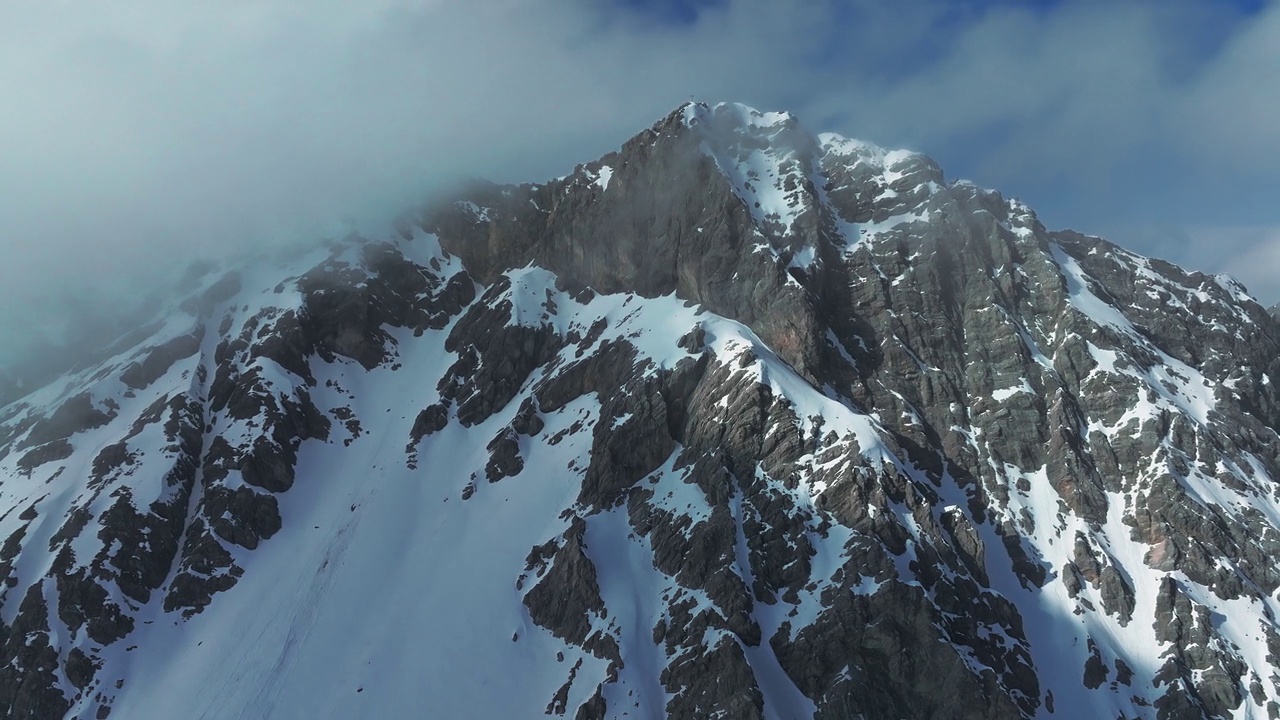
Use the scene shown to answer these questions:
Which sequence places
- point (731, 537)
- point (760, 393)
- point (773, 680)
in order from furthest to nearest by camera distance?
point (760, 393) → point (731, 537) → point (773, 680)

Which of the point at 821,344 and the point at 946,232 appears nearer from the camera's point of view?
the point at 821,344

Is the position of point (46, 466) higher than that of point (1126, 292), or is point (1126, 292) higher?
point (46, 466)

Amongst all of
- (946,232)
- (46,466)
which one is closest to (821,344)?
(946,232)

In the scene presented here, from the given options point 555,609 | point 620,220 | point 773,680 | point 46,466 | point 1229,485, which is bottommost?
point 1229,485

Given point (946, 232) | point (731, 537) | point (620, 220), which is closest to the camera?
point (731, 537)

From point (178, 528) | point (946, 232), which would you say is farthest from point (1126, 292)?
point (178, 528)

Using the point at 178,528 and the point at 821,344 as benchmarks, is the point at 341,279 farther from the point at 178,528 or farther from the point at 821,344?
the point at 821,344

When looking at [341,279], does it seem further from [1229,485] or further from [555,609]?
[1229,485]
